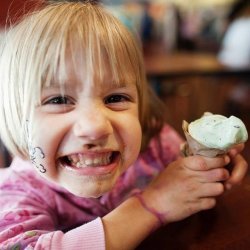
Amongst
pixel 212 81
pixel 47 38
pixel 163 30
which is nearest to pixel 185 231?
pixel 47 38

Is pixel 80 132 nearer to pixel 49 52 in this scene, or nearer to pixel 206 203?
pixel 49 52

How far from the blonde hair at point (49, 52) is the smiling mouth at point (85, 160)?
62mm

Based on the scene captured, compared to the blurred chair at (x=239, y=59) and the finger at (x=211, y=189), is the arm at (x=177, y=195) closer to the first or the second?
the finger at (x=211, y=189)

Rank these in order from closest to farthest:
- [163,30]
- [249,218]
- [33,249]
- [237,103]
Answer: [33,249]
[249,218]
[237,103]
[163,30]

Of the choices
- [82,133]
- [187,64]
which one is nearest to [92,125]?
[82,133]

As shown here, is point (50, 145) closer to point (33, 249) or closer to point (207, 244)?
point (33, 249)

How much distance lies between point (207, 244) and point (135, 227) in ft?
0.32

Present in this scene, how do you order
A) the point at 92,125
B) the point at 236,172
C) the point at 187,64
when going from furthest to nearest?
1. the point at 187,64
2. the point at 236,172
3. the point at 92,125

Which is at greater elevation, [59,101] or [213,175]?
[59,101]

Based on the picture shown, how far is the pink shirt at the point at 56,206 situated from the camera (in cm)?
44

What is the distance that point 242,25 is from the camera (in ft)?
6.45

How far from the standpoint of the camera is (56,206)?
1.87 ft

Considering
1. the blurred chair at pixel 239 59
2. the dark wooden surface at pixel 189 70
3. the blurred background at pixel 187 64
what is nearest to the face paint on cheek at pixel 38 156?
the blurred background at pixel 187 64

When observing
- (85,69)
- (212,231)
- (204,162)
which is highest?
(85,69)
